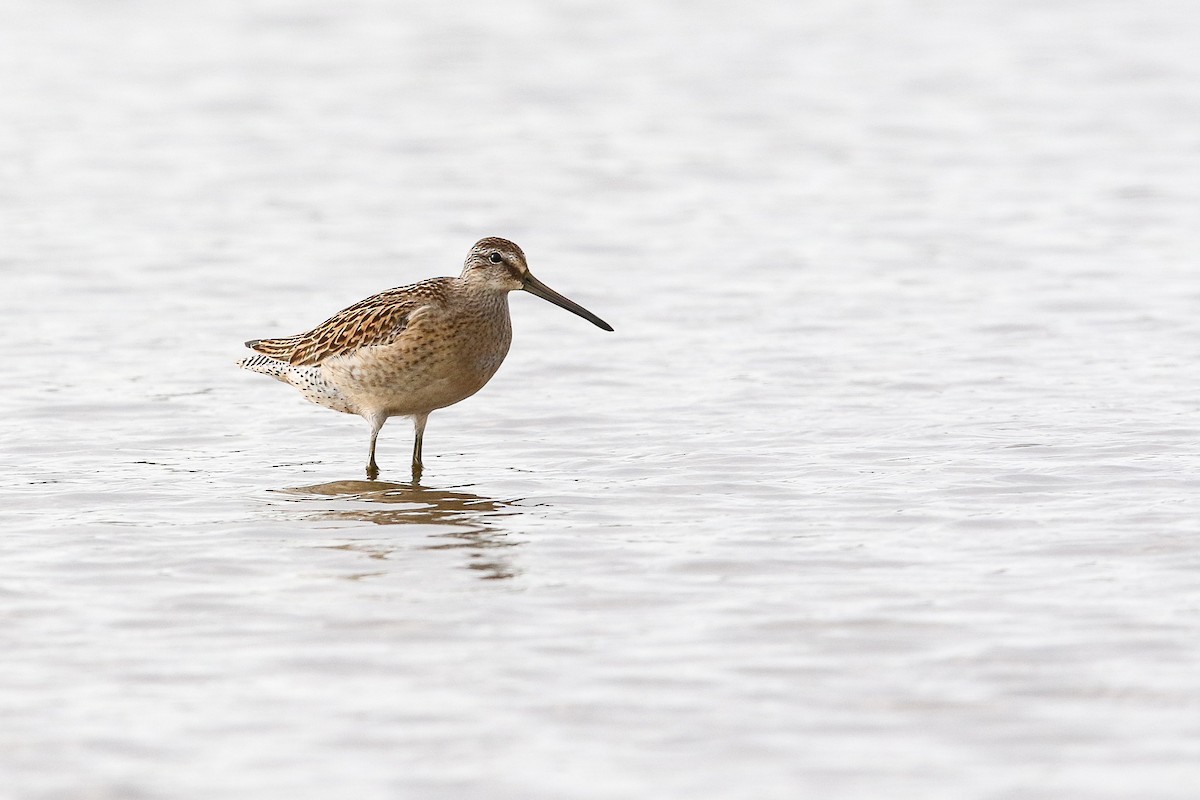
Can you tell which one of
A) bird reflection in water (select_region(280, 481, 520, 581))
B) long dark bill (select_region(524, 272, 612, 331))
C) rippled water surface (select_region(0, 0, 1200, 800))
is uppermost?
long dark bill (select_region(524, 272, 612, 331))

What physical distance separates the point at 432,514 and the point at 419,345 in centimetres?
124

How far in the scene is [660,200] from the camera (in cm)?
Answer: 1756

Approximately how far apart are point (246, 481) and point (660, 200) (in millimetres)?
8655

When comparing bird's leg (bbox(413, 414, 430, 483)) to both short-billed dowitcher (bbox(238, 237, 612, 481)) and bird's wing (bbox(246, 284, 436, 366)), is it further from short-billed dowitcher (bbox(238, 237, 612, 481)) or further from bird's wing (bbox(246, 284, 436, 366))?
bird's wing (bbox(246, 284, 436, 366))

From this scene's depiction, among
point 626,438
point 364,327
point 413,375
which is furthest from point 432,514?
point 626,438

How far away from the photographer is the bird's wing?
10.0m

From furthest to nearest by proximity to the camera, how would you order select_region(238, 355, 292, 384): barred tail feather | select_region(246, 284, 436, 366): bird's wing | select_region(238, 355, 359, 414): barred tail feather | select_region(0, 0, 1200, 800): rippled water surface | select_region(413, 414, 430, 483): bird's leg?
1. select_region(238, 355, 292, 384): barred tail feather
2. select_region(238, 355, 359, 414): barred tail feather
3. select_region(246, 284, 436, 366): bird's wing
4. select_region(413, 414, 430, 483): bird's leg
5. select_region(0, 0, 1200, 800): rippled water surface

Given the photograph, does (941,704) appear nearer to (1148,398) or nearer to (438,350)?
(438,350)

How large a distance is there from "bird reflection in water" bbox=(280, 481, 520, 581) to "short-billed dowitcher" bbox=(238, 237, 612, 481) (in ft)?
1.12

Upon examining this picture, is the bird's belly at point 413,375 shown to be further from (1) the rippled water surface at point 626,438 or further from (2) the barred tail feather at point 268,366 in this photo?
(2) the barred tail feather at point 268,366

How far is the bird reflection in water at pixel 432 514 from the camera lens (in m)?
8.05

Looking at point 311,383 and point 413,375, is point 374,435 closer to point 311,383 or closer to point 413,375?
point 413,375

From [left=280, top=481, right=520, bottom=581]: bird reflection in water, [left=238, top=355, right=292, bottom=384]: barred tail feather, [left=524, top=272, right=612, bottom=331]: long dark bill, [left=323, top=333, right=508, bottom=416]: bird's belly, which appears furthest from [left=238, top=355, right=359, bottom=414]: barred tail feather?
[left=524, top=272, right=612, bottom=331]: long dark bill

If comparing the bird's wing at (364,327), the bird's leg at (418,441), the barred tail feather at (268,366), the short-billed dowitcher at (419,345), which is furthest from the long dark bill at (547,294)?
the barred tail feather at (268,366)
